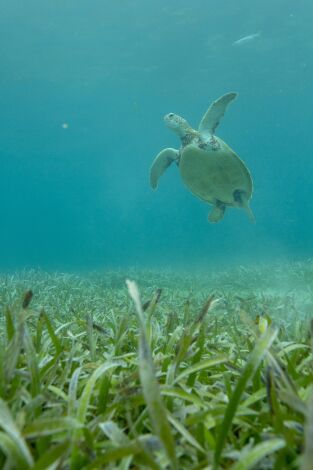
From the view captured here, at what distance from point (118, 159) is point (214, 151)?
75.4 meters

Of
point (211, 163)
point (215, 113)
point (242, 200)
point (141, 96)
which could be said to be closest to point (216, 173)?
point (211, 163)

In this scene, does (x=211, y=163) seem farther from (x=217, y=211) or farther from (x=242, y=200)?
(x=217, y=211)

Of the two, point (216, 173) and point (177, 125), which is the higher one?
point (177, 125)

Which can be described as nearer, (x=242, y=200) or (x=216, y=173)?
(x=216, y=173)

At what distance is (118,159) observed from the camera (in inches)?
3135

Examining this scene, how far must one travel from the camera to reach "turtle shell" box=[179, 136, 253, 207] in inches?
239

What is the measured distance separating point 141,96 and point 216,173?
38422mm

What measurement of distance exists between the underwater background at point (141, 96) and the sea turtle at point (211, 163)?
11384 mm

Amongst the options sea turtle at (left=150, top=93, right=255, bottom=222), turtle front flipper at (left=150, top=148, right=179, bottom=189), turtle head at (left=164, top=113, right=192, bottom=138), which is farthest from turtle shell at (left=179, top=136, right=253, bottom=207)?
turtle front flipper at (left=150, top=148, right=179, bottom=189)

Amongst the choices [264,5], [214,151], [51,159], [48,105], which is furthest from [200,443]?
[51,159]

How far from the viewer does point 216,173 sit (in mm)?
6191

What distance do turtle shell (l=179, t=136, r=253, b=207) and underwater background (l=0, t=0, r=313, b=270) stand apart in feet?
37.6

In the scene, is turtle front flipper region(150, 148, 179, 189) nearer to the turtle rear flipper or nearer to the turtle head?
the turtle head

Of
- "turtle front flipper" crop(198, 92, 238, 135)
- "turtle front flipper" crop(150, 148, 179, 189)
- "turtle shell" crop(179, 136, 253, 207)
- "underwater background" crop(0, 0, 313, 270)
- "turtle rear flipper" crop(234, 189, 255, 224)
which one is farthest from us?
"underwater background" crop(0, 0, 313, 270)
